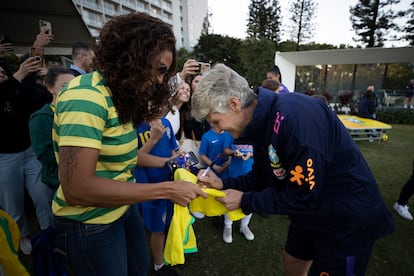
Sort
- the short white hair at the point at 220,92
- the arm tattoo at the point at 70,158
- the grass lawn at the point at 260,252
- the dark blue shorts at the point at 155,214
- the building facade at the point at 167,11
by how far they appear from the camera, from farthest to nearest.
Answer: the building facade at the point at 167,11 → the grass lawn at the point at 260,252 → the dark blue shorts at the point at 155,214 → the short white hair at the point at 220,92 → the arm tattoo at the point at 70,158

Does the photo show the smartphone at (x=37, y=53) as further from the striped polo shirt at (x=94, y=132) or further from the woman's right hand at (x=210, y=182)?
the woman's right hand at (x=210, y=182)

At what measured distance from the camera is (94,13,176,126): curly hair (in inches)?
40.8

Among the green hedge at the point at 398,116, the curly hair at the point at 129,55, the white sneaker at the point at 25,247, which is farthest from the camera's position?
the green hedge at the point at 398,116

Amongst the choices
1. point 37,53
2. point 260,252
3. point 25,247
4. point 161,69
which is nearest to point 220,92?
point 161,69

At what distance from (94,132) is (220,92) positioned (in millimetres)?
745

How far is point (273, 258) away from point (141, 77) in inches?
109

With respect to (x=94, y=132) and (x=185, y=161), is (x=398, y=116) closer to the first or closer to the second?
(x=185, y=161)

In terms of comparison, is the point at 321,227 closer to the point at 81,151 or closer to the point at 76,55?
the point at 81,151

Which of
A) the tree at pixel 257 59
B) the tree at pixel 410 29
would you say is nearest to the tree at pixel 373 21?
the tree at pixel 410 29

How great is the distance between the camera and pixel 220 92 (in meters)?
1.35

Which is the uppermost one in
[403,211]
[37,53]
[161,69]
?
[37,53]

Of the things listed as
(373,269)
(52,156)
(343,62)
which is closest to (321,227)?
(373,269)

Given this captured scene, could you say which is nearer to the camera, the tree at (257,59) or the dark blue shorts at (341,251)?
the dark blue shorts at (341,251)

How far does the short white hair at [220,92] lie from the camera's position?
1353 millimetres
